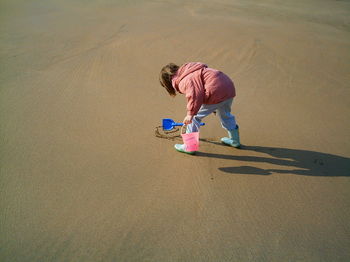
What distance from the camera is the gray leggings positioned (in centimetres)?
230

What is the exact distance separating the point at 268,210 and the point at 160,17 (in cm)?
538

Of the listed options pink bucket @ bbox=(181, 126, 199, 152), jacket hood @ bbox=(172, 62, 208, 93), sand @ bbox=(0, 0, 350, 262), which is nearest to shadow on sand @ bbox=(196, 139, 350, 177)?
sand @ bbox=(0, 0, 350, 262)

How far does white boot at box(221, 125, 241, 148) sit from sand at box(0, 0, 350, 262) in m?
0.08

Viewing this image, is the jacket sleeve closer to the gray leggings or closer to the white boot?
the gray leggings

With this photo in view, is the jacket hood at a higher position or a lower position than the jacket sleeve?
higher

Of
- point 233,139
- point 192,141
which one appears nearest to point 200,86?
point 192,141

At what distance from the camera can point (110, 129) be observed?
2775 mm

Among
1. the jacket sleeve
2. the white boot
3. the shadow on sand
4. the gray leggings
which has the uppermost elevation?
the jacket sleeve

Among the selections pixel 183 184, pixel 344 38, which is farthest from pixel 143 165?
pixel 344 38

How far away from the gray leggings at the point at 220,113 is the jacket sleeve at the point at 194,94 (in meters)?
0.22

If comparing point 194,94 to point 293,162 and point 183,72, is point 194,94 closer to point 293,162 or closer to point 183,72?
point 183,72

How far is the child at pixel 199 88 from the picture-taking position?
2.11 metres

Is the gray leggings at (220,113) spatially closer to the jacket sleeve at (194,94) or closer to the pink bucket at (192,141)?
the pink bucket at (192,141)

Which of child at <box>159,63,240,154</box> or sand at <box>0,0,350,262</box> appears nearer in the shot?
sand at <box>0,0,350,262</box>
